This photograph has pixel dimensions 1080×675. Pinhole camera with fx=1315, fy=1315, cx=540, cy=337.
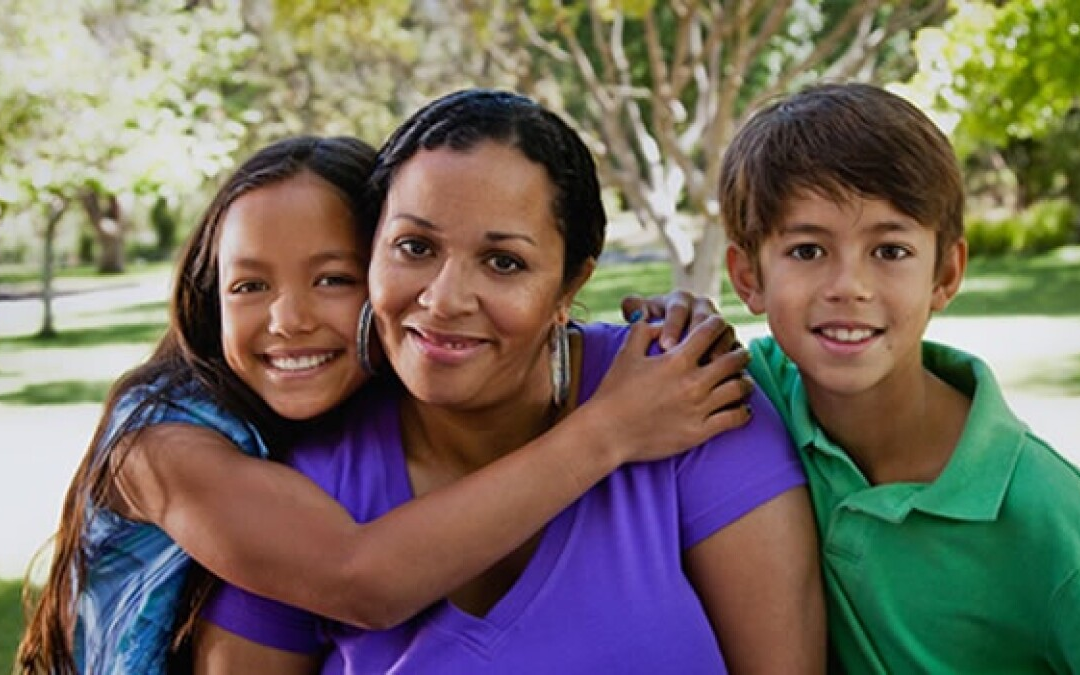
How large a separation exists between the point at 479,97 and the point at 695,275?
10229 millimetres

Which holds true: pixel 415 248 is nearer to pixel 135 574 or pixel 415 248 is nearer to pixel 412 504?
pixel 412 504

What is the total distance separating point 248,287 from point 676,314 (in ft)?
2.53

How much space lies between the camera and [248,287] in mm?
2357

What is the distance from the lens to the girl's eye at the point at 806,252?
7.26 feet

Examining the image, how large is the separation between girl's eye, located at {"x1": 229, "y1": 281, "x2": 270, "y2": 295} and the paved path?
18.2ft

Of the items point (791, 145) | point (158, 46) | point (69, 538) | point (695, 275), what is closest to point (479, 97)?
point (791, 145)

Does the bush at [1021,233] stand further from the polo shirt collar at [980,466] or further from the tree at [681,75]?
the polo shirt collar at [980,466]

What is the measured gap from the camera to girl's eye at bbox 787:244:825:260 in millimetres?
2213

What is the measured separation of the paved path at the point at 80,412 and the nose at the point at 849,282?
20.4ft

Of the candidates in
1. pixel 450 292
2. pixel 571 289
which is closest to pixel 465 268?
pixel 450 292

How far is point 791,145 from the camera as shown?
2.23 m

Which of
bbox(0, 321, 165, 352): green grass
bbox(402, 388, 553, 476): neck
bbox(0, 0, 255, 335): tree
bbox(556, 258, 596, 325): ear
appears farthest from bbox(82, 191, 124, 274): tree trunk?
bbox(556, 258, 596, 325): ear

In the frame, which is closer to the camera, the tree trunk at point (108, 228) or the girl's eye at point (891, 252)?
the girl's eye at point (891, 252)

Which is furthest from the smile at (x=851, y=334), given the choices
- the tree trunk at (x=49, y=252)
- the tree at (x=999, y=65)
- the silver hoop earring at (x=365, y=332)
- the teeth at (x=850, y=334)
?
the tree trunk at (x=49, y=252)
